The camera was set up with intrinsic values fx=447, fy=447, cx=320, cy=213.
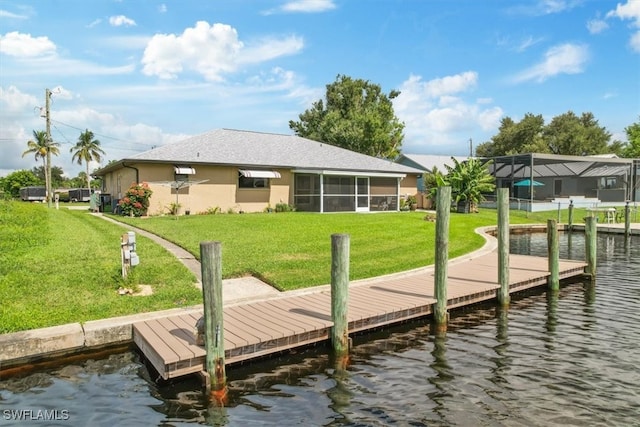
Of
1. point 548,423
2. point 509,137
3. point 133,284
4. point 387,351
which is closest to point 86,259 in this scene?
point 133,284

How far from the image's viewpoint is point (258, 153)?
26031mm

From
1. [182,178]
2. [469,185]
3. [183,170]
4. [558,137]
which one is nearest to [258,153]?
[182,178]

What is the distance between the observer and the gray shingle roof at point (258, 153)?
2270cm

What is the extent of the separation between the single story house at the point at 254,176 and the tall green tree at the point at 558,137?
36.3 m

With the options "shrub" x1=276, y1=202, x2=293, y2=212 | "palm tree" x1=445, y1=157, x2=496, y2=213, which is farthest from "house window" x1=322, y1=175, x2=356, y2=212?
"palm tree" x1=445, y1=157, x2=496, y2=213

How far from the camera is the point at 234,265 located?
10234 millimetres

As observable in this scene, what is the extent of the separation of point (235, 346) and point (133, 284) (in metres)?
3.46

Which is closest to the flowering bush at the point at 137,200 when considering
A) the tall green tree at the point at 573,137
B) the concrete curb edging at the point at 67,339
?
the concrete curb edging at the point at 67,339

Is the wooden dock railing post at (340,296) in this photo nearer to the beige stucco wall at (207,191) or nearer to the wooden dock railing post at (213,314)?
the wooden dock railing post at (213,314)

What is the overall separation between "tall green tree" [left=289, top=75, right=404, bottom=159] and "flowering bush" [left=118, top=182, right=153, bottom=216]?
93.9ft

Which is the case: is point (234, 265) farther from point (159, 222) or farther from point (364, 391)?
point (159, 222)

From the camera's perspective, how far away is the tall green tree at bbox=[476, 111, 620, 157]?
191ft

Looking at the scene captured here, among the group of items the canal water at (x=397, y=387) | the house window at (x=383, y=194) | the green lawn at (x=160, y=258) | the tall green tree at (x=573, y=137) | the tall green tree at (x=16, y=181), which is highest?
the tall green tree at (x=573, y=137)

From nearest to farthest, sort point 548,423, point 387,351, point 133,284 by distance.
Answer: point 548,423, point 387,351, point 133,284
